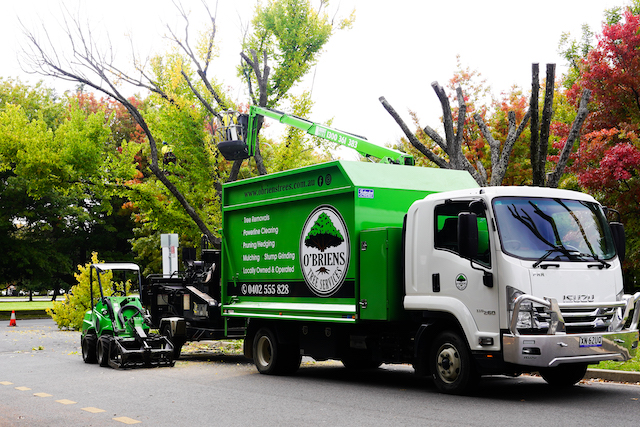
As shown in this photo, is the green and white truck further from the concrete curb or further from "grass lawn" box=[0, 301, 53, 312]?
"grass lawn" box=[0, 301, 53, 312]

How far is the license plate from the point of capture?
8.17m

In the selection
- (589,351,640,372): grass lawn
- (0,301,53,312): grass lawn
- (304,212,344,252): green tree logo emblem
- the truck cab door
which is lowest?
(0,301,53,312): grass lawn

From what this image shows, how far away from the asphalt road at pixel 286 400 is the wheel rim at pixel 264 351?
1.05 feet

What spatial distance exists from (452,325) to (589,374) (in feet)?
9.90

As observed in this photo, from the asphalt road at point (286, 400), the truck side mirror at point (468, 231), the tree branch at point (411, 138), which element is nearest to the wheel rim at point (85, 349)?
the asphalt road at point (286, 400)

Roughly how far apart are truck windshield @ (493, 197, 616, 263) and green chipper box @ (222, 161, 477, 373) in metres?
1.74

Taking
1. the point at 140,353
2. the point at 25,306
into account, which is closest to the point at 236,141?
the point at 140,353

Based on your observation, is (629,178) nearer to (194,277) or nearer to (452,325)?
(452,325)

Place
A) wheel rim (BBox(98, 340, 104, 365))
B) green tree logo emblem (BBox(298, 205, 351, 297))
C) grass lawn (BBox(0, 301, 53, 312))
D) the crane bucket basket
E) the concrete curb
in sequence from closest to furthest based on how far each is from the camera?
the concrete curb, green tree logo emblem (BBox(298, 205, 351, 297)), wheel rim (BBox(98, 340, 104, 365)), the crane bucket basket, grass lawn (BBox(0, 301, 53, 312))

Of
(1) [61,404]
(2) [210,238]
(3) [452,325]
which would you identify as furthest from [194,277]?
(3) [452,325]

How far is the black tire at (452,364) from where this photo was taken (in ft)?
28.7

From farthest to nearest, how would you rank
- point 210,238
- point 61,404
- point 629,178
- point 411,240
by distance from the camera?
point 210,238 < point 629,178 < point 411,240 < point 61,404

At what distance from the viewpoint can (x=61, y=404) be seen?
Answer: 29.3 feet

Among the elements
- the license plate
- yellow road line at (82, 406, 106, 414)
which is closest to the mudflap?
yellow road line at (82, 406, 106, 414)
